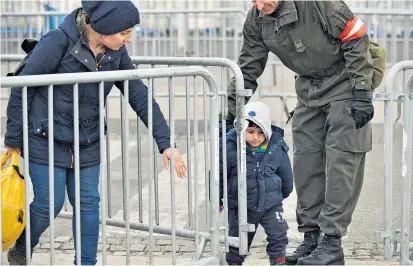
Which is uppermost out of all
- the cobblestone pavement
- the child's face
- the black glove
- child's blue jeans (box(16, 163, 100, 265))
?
the black glove

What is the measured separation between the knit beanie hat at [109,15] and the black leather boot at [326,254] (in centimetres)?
172

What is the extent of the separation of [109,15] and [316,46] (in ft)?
4.21

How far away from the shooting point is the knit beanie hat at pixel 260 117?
20.5ft

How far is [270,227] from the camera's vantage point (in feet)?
20.8

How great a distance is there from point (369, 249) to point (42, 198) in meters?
2.30

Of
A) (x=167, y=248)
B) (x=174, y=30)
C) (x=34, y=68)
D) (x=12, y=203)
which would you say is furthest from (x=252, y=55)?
(x=174, y=30)

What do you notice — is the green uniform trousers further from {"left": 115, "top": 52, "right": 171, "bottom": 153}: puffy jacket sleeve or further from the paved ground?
{"left": 115, "top": 52, "right": 171, "bottom": 153}: puffy jacket sleeve

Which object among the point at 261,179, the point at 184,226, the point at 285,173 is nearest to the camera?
the point at 261,179

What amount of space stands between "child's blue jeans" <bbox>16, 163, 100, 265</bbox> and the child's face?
3.25ft

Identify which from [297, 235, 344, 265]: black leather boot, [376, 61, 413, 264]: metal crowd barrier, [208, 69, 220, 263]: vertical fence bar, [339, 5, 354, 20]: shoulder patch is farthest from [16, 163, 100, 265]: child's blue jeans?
[376, 61, 413, 264]: metal crowd barrier

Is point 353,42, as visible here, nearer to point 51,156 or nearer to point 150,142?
point 150,142

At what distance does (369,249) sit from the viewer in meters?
6.91

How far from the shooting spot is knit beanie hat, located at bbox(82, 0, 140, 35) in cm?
550

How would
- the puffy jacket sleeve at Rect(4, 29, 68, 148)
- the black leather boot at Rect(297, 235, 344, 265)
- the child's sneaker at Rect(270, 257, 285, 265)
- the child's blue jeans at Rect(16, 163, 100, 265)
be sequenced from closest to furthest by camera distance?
the puffy jacket sleeve at Rect(4, 29, 68, 148)
the child's blue jeans at Rect(16, 163, 100, 265)
the black leather boot at Rect(297, 235, 344, 265)
the child's sneaker at Rect(270, 257, 285, 265)
